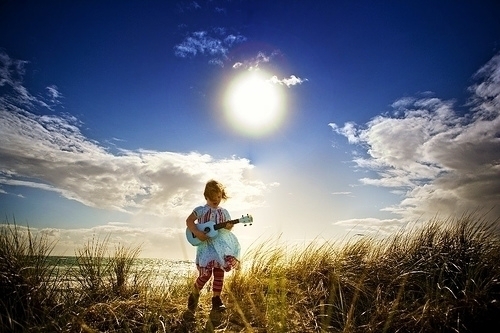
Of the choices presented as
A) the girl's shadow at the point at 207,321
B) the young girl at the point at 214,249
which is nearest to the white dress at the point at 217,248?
the young girl at the point at 214,249

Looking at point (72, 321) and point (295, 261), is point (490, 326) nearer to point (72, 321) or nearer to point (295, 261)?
point (295, 261)

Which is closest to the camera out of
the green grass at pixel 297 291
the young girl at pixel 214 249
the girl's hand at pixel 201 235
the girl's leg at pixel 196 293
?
the green grass at pixel 297 291

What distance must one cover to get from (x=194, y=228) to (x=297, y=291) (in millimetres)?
1829

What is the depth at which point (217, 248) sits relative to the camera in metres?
5.00

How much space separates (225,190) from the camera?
551 cm

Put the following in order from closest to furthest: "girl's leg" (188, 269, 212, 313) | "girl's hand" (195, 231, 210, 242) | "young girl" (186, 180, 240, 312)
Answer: "girl's leg" (188, 269, 212, 313) < "young girl" (186, 180, 240, 312) < "girl's hand" (195, 231, 210, 242)

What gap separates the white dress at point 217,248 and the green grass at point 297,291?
622mm

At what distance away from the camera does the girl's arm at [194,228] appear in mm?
5031

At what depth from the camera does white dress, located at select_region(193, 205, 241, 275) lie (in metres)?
4.96

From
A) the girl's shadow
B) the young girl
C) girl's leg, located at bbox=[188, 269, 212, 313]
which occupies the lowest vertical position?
the girl's shadow

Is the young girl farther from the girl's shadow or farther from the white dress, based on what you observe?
the girl's shadow

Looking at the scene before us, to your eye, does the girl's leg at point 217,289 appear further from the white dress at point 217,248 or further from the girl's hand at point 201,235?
the girl's hand at point 201,235

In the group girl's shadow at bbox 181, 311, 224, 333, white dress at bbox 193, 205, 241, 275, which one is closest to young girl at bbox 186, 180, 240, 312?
white dress at bbox 193, 205, 241, 275

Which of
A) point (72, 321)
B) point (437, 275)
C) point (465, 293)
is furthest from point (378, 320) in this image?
point (72, 321)
